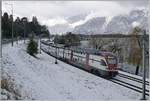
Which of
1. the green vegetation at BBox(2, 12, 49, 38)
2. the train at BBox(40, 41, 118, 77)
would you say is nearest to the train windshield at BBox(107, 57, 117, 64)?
the train at BBox(40, 41, 118, 77)

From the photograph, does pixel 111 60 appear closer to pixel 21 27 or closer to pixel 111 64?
pixel 111 64

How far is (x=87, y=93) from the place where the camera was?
21719 millimetres

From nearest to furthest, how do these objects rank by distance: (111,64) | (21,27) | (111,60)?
1. (111,64)
2. (111,60)
3. (21,27)

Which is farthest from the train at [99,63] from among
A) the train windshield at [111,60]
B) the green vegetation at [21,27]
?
the green vegetation at [21,27]

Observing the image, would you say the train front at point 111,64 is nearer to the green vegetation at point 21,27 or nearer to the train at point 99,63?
the train at point 99,63

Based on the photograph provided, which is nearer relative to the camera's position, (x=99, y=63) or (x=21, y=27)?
(x=99, y=63)

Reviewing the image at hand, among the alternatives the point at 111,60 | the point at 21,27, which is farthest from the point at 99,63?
the point at 21,27

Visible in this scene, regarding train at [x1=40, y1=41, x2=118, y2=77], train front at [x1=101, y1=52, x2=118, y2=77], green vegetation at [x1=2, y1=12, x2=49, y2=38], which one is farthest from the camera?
green vegetation at [x1=2, y1=12, x2=49, y2=38]

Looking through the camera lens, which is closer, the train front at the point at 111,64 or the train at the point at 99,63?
the train front at the point at 111,64

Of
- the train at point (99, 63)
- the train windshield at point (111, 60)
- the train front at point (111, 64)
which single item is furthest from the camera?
the train windshield at point (111, 60)

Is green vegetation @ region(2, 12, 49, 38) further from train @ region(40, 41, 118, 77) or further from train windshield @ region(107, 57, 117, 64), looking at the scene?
train windshield @ region(107, 57, 117, 64)

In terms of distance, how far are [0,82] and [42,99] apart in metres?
2.45

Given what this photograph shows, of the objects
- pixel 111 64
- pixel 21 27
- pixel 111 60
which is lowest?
pixel 111 64

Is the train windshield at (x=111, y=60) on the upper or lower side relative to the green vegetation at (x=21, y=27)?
lower
